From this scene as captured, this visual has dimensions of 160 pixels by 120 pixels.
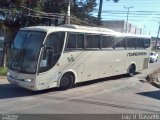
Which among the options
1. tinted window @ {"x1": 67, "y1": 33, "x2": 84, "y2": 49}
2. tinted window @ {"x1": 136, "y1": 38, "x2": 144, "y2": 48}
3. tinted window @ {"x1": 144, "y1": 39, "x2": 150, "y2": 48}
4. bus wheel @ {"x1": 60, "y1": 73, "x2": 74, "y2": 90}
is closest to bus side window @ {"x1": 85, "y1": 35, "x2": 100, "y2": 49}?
tinted window @ {"x1": 67, "y1": 33, "x2": 84, "y2": 49}

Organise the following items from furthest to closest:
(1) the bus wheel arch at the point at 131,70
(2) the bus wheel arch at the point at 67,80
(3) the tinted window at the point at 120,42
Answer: (1) the bus wheel arch at the point at 131,70
(3) the tinted window at the point at 120,42
(2) the bus wheel arch at the point at 67,80

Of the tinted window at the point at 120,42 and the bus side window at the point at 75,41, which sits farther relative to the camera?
the tinted window at the point at 120,42

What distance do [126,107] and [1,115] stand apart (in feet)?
15.3

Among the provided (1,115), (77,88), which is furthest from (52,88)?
(1,115)

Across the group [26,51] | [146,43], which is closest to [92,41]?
[26,51]

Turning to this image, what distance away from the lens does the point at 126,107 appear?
11992mm

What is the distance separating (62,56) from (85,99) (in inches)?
102

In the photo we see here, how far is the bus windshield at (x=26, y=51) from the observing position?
13703 millimetres

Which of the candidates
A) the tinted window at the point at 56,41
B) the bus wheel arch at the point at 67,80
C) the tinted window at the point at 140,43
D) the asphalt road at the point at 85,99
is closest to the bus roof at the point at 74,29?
the tinted window at the point at 56,41

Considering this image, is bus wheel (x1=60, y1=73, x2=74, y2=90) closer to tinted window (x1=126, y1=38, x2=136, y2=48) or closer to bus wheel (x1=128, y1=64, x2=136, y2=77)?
tinted window (x1=126, y1=38, x2=136, y2=48)

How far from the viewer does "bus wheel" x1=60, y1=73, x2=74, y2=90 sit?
50.1 feet

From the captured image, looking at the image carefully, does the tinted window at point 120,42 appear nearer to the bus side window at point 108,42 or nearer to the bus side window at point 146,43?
the bus side window at point 108,42

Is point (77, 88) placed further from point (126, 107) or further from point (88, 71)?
point (126, 107)

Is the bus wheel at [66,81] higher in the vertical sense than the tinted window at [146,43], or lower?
lower
